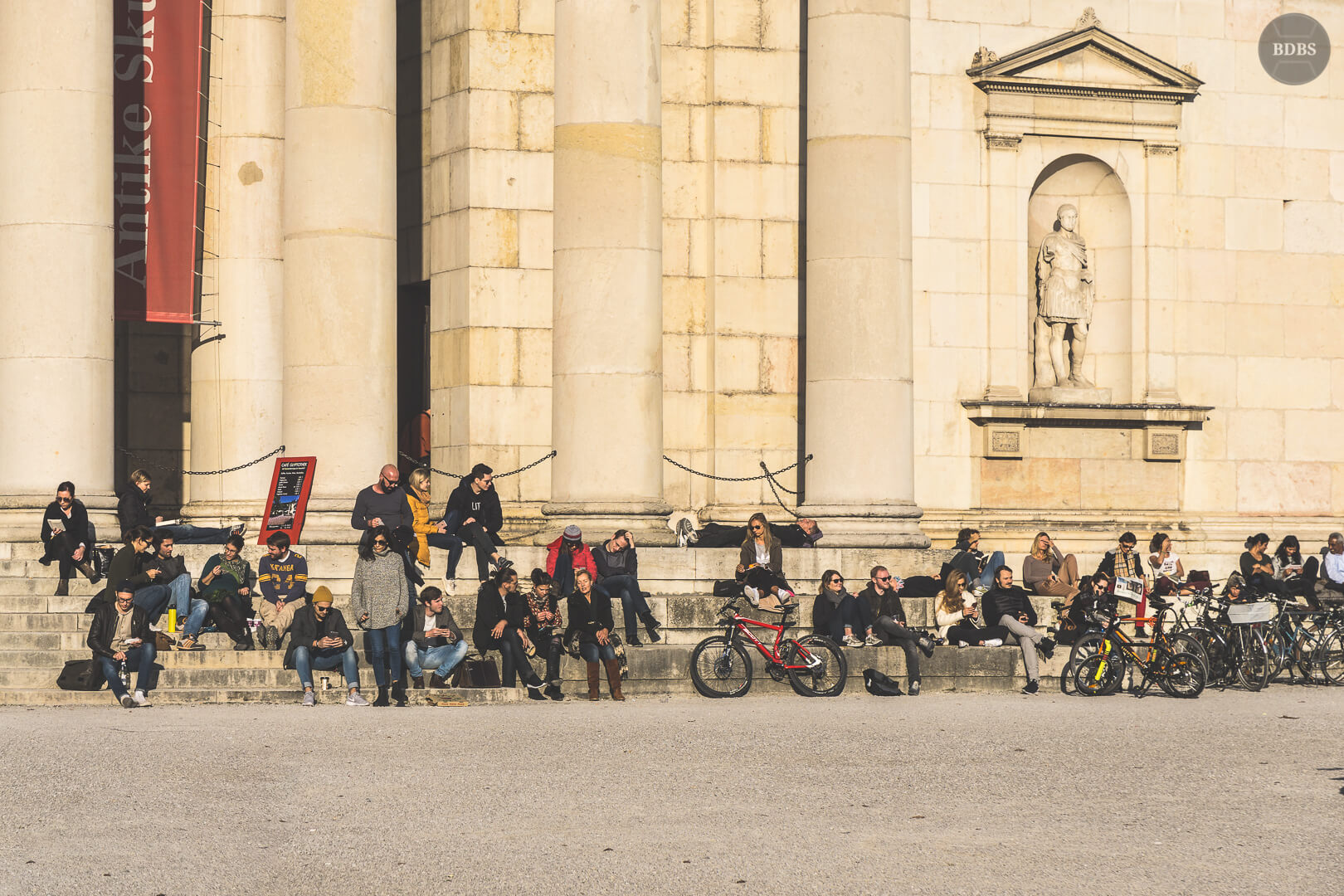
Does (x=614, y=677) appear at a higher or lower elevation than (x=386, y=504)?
lower

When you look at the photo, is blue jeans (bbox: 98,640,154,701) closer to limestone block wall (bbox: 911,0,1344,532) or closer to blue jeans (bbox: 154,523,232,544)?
blue jeans (bbox: 154,523,232,544)

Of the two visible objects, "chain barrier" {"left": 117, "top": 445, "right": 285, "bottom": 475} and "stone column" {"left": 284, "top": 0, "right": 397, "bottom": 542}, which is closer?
"stone column" {"left": 284, "top": 0, "right": 397, "bottom": 542}

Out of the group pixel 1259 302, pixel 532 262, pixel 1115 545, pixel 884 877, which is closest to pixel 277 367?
pixel 532 262

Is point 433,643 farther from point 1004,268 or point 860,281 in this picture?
point 1004,268

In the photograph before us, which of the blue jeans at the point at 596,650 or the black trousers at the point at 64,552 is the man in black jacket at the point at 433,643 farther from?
the black trousers at the point at 64,552

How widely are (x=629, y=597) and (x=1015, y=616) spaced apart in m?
5.82

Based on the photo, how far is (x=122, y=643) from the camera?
25.0m

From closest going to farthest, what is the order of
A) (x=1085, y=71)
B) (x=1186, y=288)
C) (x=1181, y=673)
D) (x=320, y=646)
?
(x=320, y=646) < (x=1181, y=673) < (x=1085, y=71) < (x=1186, y=288)

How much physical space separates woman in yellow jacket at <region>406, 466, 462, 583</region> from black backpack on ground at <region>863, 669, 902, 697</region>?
20.5ft

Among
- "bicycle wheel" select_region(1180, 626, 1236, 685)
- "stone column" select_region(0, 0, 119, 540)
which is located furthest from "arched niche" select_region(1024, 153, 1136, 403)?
"stone column" select_region(0, 0, 119, 540)

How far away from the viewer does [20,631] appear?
1079 inches

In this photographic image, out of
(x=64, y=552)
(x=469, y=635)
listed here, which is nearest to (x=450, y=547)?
(x=469, y=635)

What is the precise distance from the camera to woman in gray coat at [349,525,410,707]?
84.7ft

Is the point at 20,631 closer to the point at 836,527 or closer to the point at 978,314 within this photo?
the point at 836,527
